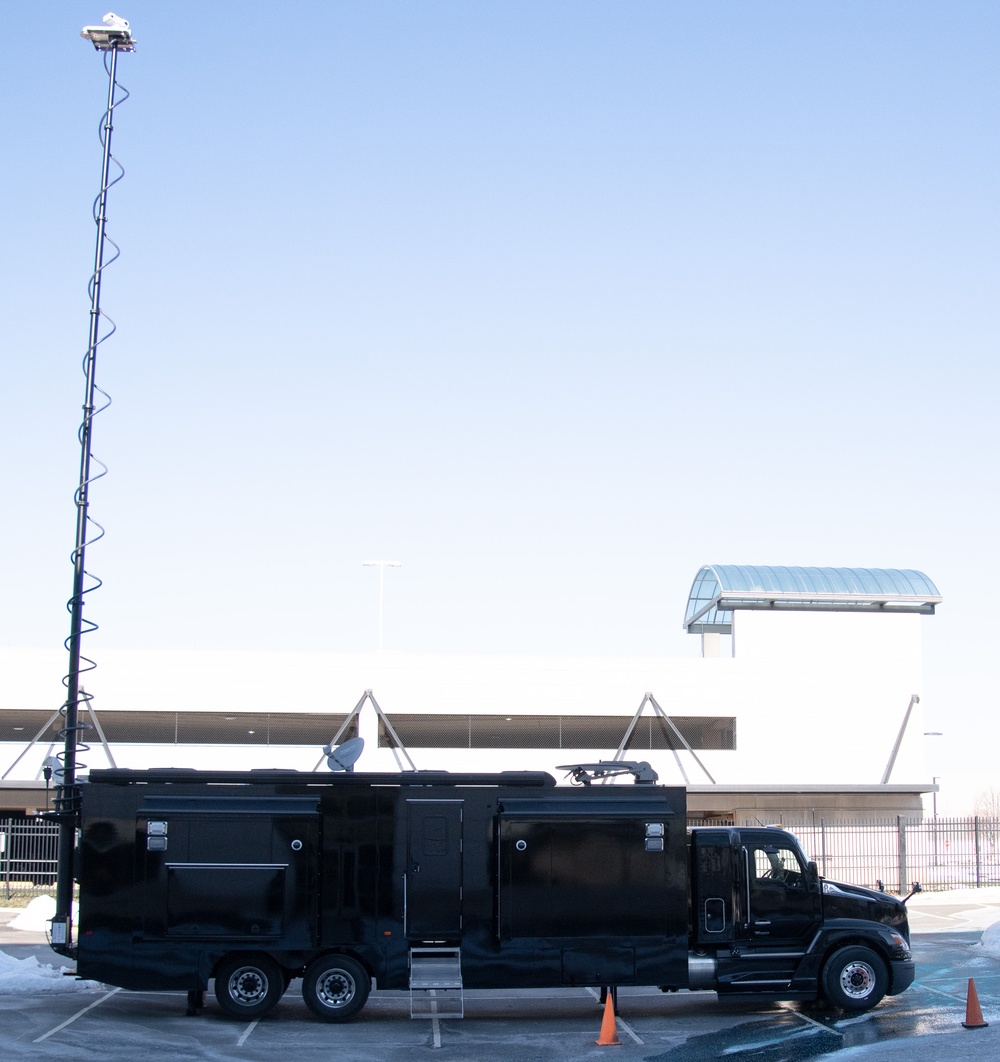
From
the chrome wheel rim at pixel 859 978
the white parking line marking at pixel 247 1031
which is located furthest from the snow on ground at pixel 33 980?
the chrome wheel rim at pixel 859 978

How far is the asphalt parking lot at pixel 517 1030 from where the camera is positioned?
1396 centimetres

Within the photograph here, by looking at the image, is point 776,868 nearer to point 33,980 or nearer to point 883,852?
point 33,980

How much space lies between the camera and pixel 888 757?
1695 inches

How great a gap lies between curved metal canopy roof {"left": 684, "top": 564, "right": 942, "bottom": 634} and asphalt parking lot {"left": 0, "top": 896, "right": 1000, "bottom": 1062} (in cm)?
2512

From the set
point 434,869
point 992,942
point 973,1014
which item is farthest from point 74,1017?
point 992,942

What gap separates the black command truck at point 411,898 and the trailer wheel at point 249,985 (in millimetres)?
24

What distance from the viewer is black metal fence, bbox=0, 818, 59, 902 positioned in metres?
36.0

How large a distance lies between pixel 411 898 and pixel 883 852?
25.5 meters

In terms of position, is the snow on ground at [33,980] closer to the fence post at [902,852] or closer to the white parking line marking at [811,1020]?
the white parking line marking at [811,1020]

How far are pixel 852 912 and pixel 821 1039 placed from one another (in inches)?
92.0

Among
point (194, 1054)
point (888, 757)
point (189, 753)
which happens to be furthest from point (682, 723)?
point (194, 1054)

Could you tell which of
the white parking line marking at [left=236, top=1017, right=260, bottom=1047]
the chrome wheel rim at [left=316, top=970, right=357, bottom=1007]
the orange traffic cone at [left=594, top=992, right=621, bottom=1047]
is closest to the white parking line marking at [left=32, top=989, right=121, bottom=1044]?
the white parking line marking at [left=236, top=1017, right=260, bottom=1047]

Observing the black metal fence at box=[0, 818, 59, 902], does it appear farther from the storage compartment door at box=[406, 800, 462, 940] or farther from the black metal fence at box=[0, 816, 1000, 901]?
the storage compartment door at box=[406, 800, 462, 940]

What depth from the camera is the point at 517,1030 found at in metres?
15.6
